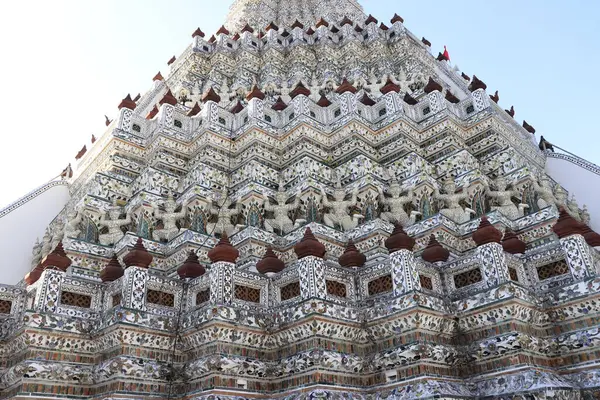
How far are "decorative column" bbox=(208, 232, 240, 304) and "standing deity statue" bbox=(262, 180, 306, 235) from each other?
10.7 feet

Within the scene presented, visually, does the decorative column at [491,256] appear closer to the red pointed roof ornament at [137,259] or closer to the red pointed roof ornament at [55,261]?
the red pointed roof ornament at [137,259]

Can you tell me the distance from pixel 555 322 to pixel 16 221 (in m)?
12.1

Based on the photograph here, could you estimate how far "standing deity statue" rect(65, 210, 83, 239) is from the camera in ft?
38.2

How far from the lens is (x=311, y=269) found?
8508 mm

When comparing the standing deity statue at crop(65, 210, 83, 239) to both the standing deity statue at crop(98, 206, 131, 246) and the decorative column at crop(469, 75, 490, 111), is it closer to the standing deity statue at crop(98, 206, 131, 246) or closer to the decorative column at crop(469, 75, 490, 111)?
the standing deity statue at crop(98, 206, 131, 246)

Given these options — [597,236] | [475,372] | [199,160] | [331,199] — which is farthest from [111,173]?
[597,236]

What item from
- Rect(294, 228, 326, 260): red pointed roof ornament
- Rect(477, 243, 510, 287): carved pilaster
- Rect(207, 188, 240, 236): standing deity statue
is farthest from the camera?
Rect(207, 188, 240, 236): standing deity statue

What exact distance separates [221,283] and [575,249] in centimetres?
546

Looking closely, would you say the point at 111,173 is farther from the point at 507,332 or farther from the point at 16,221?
the point at 507,332

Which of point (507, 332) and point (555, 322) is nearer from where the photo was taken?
point (507, 332)

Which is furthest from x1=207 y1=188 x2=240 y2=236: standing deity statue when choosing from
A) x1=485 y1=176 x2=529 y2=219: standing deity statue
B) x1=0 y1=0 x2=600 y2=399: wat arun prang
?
x1=485 y1=176 x2=529 y2=219: standing deity statue

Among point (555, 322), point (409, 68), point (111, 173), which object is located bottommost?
point (555, 322)

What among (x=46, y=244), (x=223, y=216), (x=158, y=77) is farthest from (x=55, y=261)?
(x=158, y=77)

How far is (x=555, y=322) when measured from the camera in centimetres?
839
